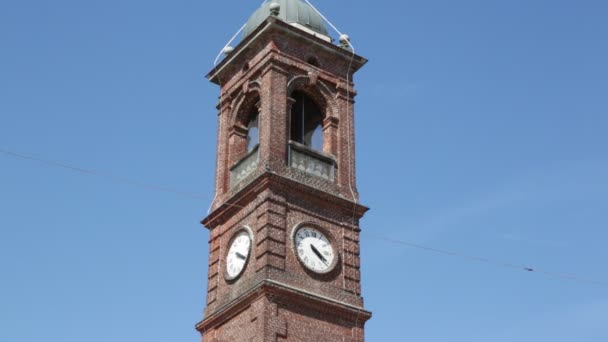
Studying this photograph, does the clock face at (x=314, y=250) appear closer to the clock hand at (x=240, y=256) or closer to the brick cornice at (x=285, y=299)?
the brick cornice at (x=285, y=299)

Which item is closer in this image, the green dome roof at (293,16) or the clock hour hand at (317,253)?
the clock hour hand at (317,253)

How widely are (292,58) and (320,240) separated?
24.0ft

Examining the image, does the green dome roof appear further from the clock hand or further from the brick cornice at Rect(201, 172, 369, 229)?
the clock hand

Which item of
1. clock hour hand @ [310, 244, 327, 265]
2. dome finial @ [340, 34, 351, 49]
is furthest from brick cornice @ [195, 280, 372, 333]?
dome finial @ [340, 34, 351, 49]

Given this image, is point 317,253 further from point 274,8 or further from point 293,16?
point 293,16

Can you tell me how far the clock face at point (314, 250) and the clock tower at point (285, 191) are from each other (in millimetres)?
45

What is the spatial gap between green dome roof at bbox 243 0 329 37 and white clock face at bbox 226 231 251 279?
341 inches

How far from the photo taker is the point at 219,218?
40125 millimetres

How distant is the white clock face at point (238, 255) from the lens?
37781 millimetres

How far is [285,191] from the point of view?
38.1m

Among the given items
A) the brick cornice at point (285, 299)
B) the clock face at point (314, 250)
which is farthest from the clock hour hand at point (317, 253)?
the brick cornice at point (285, 299)

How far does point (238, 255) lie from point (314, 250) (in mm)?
2674

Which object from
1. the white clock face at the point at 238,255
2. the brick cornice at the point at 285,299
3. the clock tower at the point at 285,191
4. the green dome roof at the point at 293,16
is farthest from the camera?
the green dome roof at the point at 293,16

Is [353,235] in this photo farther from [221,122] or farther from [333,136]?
[221,122]
